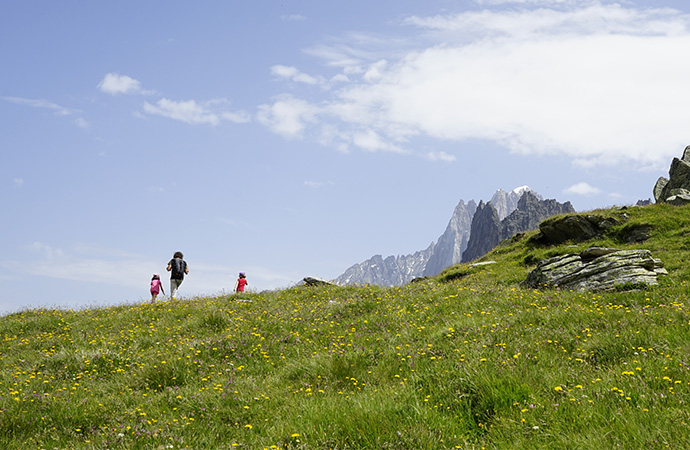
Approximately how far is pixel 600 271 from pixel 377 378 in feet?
33.9

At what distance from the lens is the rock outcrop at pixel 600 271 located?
42.9ft

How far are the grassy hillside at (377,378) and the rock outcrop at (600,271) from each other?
3.74 feet

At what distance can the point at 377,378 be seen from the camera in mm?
7383

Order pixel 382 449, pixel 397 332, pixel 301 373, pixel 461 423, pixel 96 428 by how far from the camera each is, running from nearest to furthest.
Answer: pixel 382 449 → pixel 461 423 → pixel 96 428 → pixel 301 373 → pixel 397 332

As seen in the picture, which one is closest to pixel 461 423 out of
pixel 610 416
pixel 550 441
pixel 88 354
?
pixel 550 441

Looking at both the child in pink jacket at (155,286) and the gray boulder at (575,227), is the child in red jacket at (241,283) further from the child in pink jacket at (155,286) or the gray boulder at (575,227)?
the gray boulder at (575,227)

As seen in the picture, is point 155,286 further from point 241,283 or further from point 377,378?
point 377,378

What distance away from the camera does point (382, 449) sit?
186 inches

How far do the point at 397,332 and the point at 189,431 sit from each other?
5257 mm

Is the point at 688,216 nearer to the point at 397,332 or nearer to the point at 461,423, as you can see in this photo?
the point at 397,332

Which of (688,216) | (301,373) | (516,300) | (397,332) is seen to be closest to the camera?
(301,373)

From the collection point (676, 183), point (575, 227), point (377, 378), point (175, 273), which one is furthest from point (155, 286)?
point (676, 183)

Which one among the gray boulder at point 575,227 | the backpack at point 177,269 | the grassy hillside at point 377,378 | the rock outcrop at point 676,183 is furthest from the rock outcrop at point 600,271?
the rock outcrop at point 676,183

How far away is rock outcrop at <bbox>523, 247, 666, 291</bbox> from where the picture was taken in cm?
1309
